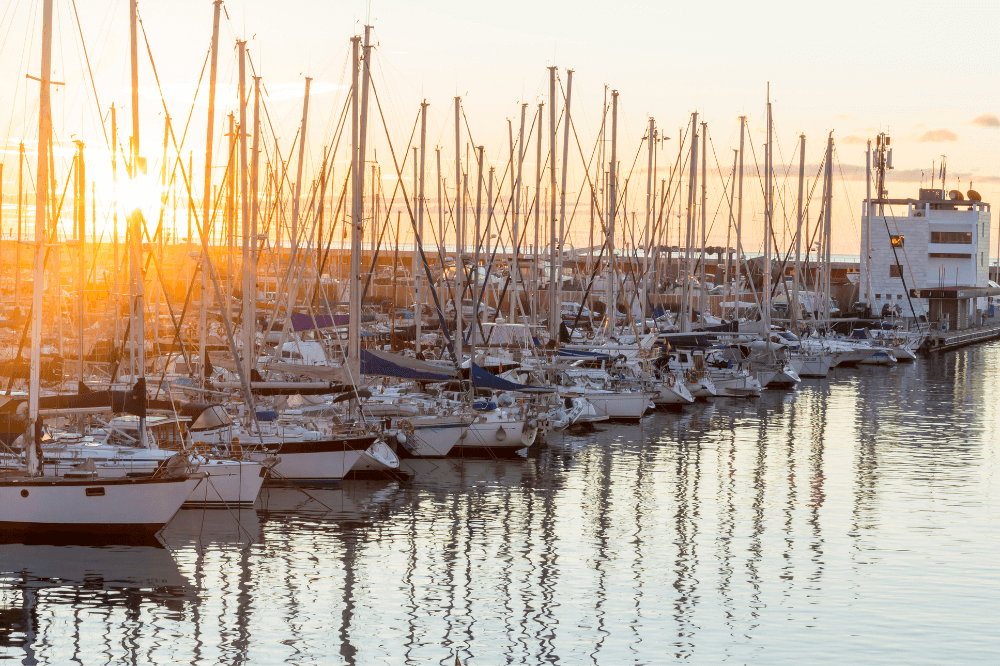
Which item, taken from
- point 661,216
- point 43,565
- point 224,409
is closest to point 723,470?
point 224,409

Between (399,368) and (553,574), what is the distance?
14439 millimetres

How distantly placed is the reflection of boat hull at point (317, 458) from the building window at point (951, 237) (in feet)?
322

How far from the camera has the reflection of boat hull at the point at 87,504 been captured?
25.5 metres

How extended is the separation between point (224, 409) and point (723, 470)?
51.0 feet

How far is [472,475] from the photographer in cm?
3638

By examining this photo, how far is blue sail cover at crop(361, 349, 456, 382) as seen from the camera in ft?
124

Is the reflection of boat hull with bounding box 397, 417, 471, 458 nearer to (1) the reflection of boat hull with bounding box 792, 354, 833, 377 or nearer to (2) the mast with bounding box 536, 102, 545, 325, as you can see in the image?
(2) the mast with bounding box 536, 102, 545, 325

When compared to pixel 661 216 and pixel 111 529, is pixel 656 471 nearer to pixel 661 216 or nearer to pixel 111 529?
pixel 111 529

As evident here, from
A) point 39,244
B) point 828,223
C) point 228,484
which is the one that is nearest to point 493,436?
point 228,484

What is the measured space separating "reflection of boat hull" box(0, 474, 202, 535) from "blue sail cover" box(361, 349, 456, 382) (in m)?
12.0

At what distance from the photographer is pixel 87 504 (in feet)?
84.2

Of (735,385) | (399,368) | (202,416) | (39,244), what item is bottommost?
(735,385)

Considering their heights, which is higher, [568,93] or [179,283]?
[568,93]

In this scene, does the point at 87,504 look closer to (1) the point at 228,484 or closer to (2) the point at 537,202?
(1) the point at 228,484
